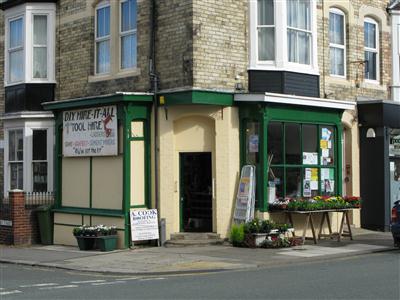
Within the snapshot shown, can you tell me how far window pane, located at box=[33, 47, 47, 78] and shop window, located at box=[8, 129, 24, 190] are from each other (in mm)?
1821

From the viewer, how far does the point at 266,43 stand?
678 inches

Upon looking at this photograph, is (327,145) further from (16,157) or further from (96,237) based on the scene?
(16,157)

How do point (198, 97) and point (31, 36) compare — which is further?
point (31, 36)

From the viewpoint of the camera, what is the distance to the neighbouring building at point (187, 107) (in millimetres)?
16391

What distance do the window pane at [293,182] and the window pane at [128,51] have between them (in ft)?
16.9

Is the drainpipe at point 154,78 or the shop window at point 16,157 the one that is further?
the shop window at point 16,157

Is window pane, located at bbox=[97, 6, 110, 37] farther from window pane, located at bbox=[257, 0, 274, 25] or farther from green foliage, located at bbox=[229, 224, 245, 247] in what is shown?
green foliage, located at bbox=[229, 224, 245, 247]

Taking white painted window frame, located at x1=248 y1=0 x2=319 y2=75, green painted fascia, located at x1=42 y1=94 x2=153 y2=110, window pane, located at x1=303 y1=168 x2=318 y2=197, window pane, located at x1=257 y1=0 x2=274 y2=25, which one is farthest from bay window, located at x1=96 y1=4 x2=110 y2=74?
window pane, located at x1=303 y1=168 x2=318 y2=197

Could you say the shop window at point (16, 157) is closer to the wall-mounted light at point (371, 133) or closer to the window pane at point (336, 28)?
the window pane at point (336, 28)

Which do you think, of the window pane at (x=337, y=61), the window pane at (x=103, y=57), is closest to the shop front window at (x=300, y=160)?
the window pane at (x=337, y=61)

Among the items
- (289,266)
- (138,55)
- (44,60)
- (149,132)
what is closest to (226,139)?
(149,132)

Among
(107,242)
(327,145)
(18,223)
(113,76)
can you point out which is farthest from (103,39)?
(327,145)

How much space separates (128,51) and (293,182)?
5770 millimetres

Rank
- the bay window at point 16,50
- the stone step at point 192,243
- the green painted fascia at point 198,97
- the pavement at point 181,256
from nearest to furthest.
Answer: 1. the pavement at point 181,256
2. the green painted fascia at point 198,97
3. the stone step at point 192,243
4. the bay window at point 16,50
